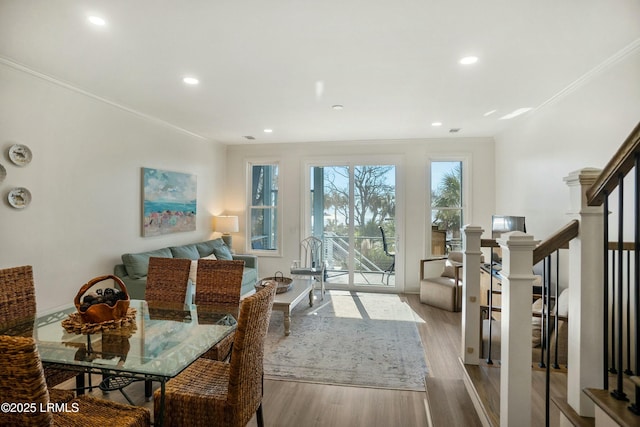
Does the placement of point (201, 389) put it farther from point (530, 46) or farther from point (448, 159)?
point (448, 159)

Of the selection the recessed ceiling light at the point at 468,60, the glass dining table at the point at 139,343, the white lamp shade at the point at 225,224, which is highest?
the recessed ceiling light at the point at 468,60

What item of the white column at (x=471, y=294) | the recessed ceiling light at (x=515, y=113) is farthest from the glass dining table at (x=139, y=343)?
the recessed ceiling light at (x=515, y=113)

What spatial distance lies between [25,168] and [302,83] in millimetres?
2550

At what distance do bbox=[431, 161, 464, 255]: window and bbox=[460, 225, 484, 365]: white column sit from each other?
132 inches

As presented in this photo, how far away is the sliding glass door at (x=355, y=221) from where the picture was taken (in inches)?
225

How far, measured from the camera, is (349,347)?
337 centimetres

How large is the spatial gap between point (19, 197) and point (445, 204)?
552cm

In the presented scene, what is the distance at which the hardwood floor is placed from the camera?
6.72ft

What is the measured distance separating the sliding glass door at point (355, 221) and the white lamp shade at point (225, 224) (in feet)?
4.45

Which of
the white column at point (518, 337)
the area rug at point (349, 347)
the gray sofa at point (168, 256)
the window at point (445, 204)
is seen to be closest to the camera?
the white column at point (518, 337)

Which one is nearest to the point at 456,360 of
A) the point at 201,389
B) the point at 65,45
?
the point at 201,389

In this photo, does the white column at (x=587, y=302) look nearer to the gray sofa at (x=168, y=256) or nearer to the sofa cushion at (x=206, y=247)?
the gray sofa at (x=168, y=256)

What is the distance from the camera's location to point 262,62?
2.67m

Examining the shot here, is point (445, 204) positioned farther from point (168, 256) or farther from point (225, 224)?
point (168, 256)
